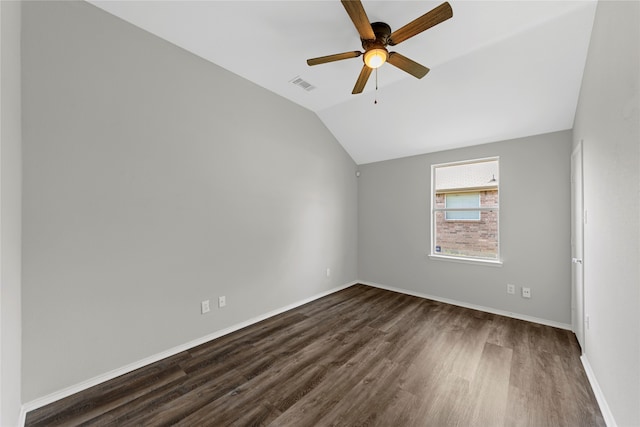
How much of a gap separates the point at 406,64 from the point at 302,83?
1469 millimetres

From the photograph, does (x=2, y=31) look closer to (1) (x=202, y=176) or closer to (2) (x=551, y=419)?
(1) (x=202, y=176)

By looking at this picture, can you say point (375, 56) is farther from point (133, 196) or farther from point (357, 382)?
point (357, 382)

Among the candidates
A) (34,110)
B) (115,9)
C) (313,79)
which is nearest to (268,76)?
(313,79)

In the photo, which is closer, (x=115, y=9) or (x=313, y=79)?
(x=115, y=9)

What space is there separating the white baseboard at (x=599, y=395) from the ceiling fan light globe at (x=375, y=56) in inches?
111

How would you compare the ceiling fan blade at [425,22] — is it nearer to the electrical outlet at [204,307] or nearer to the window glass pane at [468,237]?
the window glass pane at [468,237]

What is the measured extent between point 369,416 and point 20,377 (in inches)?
92.3

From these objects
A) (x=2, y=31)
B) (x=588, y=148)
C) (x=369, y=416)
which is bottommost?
(x=369, y=416)

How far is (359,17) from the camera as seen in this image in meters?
1.67

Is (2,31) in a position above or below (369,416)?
above

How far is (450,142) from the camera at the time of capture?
3766 mm

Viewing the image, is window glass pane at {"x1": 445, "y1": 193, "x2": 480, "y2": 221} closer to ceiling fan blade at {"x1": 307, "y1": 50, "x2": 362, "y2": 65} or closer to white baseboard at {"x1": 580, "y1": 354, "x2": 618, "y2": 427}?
white baseboard at {"x1": 580, "y1": 354, "x2": 618, "y2": 427}

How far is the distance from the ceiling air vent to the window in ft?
7.57

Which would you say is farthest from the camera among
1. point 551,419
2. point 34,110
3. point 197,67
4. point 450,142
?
point 450,142
